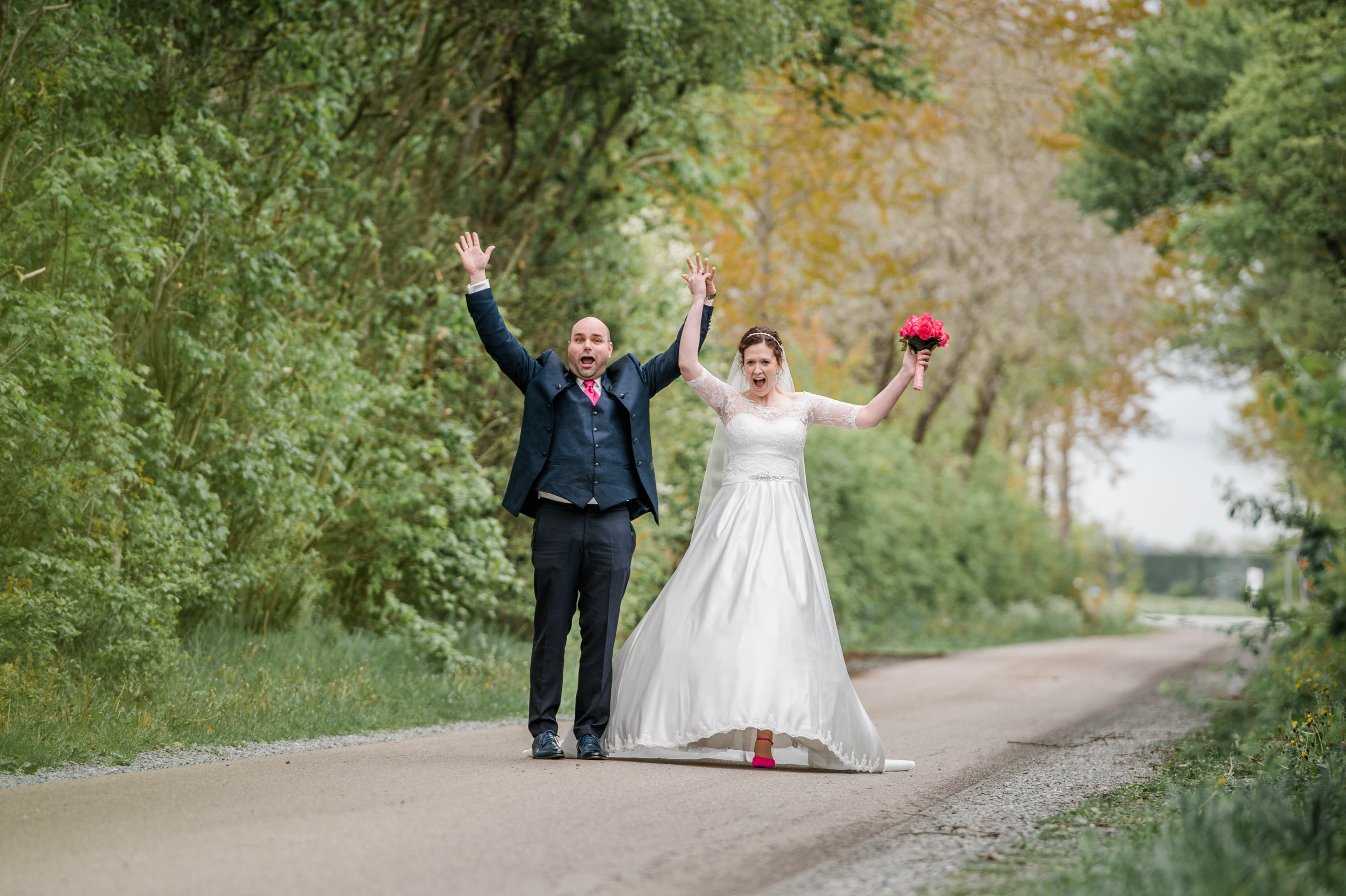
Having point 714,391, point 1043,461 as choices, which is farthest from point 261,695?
point 1043,461

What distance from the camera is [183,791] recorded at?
5.53m

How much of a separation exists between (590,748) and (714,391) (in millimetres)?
2152

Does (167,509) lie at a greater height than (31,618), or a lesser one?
greater

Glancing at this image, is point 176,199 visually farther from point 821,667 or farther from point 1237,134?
point 1237,134

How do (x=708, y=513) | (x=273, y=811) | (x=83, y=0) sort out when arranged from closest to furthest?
(x=273, y=811)
(x=708, y=513)
(x=83, y=0)

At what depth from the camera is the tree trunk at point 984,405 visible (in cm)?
3147

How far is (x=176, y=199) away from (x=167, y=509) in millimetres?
2109

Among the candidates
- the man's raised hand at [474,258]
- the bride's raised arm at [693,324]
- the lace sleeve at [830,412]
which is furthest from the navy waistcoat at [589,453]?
the lace sleeve at [830,412]

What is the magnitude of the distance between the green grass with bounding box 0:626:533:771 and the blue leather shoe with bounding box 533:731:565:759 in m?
1.52

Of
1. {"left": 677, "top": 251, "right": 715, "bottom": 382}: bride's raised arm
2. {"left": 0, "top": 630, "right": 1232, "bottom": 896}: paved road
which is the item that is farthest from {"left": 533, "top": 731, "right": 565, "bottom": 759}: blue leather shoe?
{"left": 677, "top": 251, "right": 715, "bottom": 382}: bride's raised arm

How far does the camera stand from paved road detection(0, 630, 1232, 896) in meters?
4.13

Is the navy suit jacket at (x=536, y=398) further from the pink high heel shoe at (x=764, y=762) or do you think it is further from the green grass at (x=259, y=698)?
the green grass at (x=259, y=698)

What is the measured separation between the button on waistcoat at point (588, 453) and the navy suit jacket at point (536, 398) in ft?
0.12

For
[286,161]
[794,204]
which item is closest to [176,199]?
[286,161]
